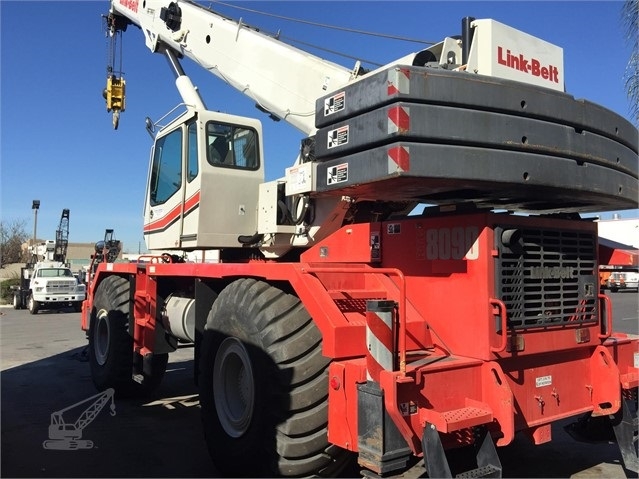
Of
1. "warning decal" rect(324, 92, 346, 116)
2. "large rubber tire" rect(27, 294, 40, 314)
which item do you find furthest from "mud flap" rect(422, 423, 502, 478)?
"large rubber tire" rect(27, 294, 40, 314)

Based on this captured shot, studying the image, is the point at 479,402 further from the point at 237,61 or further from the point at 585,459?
the point at 237,61

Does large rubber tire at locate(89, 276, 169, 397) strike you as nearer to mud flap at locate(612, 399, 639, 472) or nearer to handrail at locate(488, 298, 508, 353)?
handrail at locate(488, 298, 508, 353)

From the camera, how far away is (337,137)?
12.1 ft

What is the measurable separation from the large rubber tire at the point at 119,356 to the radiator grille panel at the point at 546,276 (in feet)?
16.1

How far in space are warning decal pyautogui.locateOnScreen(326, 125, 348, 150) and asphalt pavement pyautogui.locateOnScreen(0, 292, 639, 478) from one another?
306 centimetres

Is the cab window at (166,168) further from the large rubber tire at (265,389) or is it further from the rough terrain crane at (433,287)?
the large rubber tire at (265,389)

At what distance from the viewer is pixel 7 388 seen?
8.31m

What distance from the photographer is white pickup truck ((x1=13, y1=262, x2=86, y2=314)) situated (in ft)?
72.8

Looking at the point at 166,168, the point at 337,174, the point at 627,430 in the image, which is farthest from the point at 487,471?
the point at 166,168

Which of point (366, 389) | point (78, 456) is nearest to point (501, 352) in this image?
point (366, 389)

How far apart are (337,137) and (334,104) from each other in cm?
25

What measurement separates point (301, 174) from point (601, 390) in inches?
A: 122

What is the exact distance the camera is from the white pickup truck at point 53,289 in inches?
874

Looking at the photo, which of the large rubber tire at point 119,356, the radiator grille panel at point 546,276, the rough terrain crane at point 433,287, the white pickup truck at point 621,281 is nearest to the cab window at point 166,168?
the large rubber tire at point 119,356
